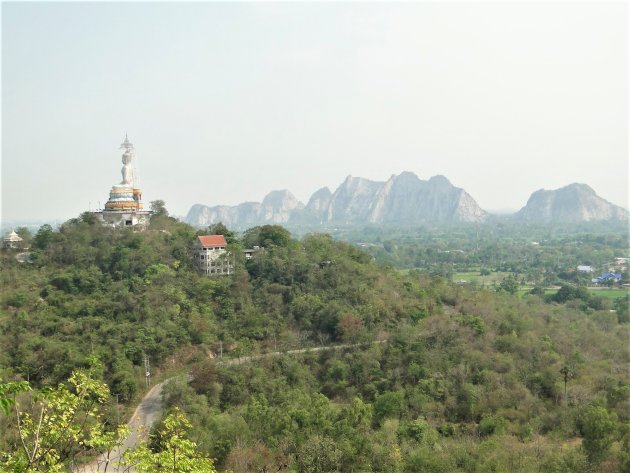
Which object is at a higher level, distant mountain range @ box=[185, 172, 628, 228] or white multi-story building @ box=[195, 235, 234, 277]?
distant mountain range @ box=[185, 172, 628, 228]

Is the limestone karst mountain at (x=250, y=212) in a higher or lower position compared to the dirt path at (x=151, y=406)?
higher

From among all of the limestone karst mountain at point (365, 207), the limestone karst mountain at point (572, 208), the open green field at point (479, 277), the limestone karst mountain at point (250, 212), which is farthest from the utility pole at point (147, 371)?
the limestone karst mountain at point (250, 212)

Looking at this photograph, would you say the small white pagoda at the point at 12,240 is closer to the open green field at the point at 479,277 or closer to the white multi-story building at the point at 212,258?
the white multi-story building at the point at 212,258

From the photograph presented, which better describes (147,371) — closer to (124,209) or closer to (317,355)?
(317,355)

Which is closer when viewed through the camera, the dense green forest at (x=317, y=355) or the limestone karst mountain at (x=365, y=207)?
the dense green forest at (x=317, y=355)

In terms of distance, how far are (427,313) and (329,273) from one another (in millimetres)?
4949

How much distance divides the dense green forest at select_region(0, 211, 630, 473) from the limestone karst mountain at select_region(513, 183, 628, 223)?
136909 mm

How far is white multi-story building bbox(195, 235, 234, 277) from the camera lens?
85.3ft

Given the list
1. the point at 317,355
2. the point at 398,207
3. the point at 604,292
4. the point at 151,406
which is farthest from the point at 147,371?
the point at 398,207

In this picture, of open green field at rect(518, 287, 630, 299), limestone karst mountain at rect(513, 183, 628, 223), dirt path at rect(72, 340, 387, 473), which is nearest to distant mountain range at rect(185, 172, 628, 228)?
limestone karst mountain at rect(513, 183, 628, 223)

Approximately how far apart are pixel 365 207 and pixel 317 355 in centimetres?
16830

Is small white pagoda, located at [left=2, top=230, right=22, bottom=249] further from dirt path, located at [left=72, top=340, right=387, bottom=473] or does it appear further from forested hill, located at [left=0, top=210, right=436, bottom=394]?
dirt path, located at [left=72, top=340, right=387, bottom=473]

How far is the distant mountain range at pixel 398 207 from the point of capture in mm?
154625

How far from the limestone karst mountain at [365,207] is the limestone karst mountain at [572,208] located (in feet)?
55.0
